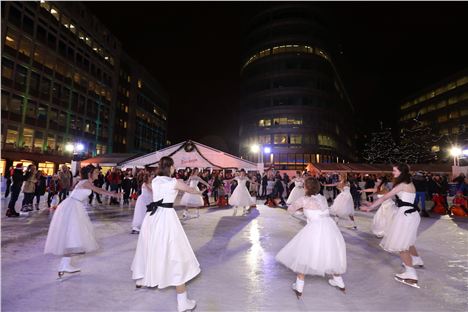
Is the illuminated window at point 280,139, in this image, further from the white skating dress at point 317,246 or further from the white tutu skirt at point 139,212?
the white skating dress at point 317,246

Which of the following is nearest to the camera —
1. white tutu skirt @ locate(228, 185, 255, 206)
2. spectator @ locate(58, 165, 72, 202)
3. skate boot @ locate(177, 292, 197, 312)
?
skate boot @ locate(177, 292, 197, 312)

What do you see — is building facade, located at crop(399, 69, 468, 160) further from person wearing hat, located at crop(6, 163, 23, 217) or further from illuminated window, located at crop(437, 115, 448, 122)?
person wearing hat, located at crop(6, 163, 23, 217)

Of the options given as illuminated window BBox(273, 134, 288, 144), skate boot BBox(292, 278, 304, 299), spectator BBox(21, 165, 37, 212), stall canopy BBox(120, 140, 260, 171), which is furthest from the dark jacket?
illuminated window BBox(273, 134, 288, 144)

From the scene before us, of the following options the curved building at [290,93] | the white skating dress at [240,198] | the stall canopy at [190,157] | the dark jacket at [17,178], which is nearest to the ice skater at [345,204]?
the white skating dress at [240,198]

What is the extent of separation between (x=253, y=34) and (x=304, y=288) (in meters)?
63.1

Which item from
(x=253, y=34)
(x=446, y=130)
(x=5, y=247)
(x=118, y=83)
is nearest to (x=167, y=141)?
(x=118, y=83)

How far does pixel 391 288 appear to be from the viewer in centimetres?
495

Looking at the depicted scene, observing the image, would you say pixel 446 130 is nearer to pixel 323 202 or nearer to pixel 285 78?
pixel 285 78

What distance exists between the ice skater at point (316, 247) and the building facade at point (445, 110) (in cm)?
6328

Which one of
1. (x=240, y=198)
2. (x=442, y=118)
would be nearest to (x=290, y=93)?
(x=442, y=118)

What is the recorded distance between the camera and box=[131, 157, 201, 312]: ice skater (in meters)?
4.16

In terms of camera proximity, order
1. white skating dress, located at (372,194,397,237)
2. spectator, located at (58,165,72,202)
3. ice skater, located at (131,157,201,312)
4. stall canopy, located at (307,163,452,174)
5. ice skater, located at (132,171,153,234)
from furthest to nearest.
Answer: stall canopy, located at (307,163,452,174), spectator, located at (58,165,72,202), ice skater, located at (132,171,153,234), white skating dress, located at (372,194,397,237), ice skater, located at (131,157,201,312)

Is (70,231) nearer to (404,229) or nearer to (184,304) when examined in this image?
(184,304)

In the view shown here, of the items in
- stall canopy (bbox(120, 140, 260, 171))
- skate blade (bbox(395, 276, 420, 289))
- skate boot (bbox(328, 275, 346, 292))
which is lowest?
skate blade (bbox(395, 276, 420, 289))
